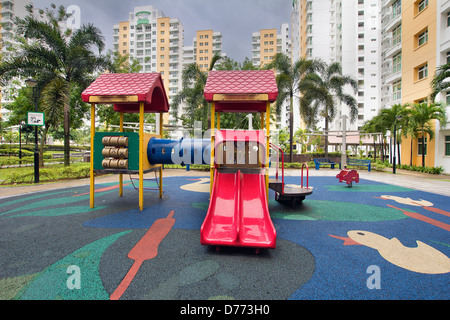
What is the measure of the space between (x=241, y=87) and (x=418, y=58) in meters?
21.7

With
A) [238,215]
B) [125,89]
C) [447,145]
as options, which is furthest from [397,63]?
[238,215]

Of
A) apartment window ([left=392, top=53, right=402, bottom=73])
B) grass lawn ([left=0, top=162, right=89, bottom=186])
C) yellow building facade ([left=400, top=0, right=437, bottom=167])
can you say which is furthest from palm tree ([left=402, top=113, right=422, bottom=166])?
grass lawn ([left=0, top=162, right=89, bottom=186])

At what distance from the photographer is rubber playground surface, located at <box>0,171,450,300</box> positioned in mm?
2471

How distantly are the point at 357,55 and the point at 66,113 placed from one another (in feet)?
185

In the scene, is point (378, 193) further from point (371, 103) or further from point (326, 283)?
point (371, 103)

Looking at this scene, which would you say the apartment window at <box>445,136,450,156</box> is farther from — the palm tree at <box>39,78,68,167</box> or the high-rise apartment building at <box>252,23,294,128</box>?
the high-rise apartment building at <box>252,23,294,128</box>

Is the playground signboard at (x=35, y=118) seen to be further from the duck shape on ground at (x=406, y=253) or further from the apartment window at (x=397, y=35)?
the apartment window at (x=397, y=35)

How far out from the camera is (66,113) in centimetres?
1419

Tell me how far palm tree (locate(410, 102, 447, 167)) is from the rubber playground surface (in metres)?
14.2

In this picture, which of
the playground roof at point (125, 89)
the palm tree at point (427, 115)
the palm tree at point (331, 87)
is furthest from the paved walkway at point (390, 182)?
the palm tree at point (331, 87)

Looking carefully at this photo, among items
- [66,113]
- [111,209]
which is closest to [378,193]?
[111,209]

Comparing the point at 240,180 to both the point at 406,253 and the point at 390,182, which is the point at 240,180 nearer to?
the point at 406,253

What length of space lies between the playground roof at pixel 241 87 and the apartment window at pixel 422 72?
66.0 feet

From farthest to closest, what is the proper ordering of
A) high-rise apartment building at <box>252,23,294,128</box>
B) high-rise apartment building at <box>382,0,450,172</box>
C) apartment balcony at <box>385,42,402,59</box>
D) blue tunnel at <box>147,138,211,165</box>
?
high-rise apartment building at <box>252,23,294,128</box>
apartment balcony at <box>385,42,402,59</box>
high-rise apartment building at <box>382,0,450,172</box>
blue tunnel at <box>147,138,211,165</box>
